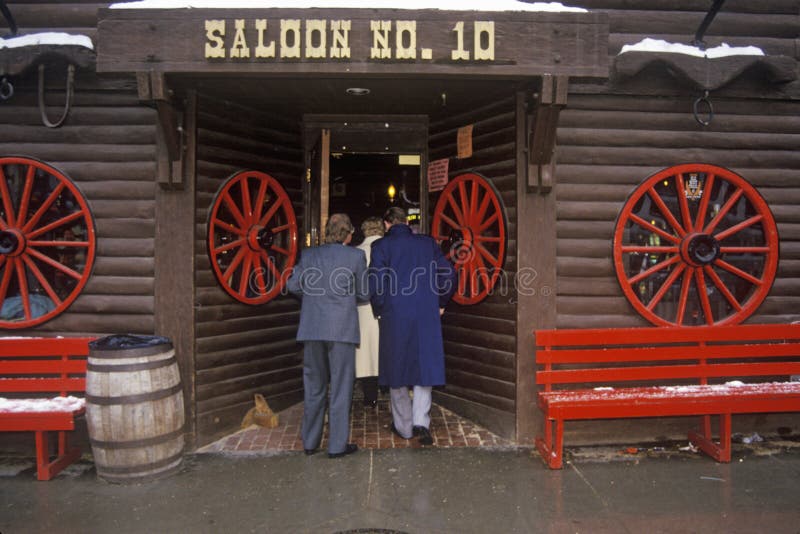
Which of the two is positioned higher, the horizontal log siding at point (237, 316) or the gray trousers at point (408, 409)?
the horizontal log siding at point (237, 316)

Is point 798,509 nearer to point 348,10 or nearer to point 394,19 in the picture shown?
point 394,19

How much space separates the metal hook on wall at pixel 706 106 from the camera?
498 cm

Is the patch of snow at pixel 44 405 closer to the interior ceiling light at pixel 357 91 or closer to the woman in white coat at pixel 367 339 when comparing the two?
the woman in white coat at pixel 367 339

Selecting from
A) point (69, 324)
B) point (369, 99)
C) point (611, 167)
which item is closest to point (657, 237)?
point (611, 167)

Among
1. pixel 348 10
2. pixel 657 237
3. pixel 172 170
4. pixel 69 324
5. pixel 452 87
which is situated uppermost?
pixel 348 10

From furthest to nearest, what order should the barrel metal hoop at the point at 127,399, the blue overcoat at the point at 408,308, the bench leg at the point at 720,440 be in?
the blue overcoat at the point at 408,308, the bench leg at the point at 720,440, the barrel metal hoop at the point at 127,399

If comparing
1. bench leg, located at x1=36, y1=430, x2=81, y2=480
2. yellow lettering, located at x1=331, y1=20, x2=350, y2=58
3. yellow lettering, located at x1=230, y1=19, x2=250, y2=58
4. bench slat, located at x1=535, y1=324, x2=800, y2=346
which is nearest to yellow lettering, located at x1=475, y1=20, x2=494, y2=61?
yellow lettering, located at x1=331, y1=20, x2=350, y2=58

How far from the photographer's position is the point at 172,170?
4.70 m

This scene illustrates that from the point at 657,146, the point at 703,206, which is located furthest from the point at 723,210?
the point at 657,146

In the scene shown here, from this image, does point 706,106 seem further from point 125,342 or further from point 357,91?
point 125,342

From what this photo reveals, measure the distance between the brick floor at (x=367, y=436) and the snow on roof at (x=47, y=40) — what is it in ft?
12.0

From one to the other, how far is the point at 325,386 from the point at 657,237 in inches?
132

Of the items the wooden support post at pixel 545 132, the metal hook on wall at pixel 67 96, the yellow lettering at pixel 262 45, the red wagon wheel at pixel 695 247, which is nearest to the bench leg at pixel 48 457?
the metal hook on wall at pixel 67 96

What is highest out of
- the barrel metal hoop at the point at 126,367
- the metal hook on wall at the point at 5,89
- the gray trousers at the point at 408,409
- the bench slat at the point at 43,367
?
the metal hook on wall at the point at 5,89
